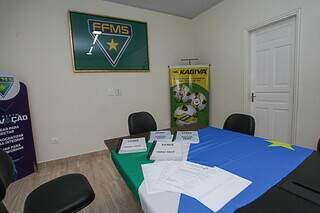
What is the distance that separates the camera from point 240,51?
2949mm

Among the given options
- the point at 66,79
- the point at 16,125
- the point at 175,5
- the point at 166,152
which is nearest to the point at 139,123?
the point at 166,152

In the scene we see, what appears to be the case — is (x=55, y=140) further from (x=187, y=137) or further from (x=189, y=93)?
(x=189, y=93)

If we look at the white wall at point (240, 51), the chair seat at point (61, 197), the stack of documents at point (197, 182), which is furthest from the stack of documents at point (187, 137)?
the white wall at point (240, 51)

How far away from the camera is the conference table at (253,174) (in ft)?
2.30

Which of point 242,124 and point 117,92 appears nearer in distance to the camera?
point 242,124

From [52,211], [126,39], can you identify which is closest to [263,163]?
[52,211]

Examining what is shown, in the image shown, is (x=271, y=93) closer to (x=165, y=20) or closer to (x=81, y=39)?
(x=165, y=20)

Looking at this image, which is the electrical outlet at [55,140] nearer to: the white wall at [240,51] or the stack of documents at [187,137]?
the stack of documents at [187,137]

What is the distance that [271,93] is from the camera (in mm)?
2684

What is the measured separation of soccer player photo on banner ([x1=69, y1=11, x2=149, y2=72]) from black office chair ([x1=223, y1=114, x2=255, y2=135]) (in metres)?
1.99

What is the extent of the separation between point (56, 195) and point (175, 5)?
3400 millimetres

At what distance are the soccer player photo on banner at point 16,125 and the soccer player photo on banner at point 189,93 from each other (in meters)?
2.47

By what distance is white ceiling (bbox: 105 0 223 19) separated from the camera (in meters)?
3.03

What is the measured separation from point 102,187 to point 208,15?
361 cm
